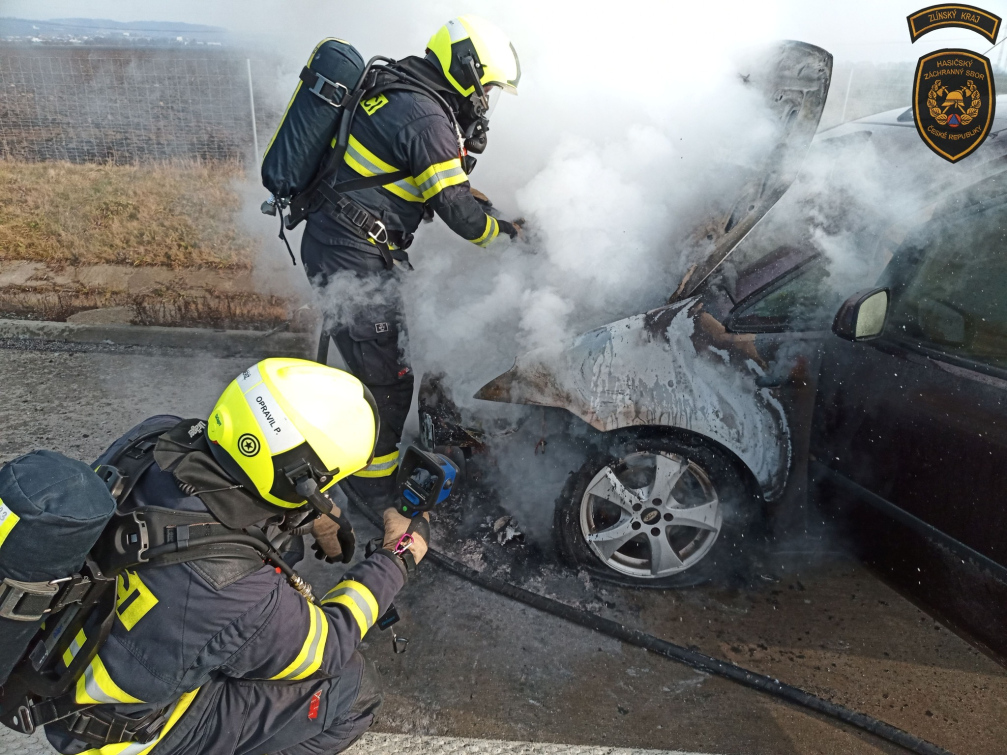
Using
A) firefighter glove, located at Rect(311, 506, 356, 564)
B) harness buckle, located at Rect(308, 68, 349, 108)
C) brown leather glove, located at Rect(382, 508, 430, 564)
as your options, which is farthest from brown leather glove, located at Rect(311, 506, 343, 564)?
harness buckle, located at Rect(308, 68, 349, 108)

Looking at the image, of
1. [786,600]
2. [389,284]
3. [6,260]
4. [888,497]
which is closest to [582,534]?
[786,600]

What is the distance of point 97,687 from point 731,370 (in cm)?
230

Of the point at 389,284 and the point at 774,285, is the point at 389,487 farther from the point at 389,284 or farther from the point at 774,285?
the point at 774,285

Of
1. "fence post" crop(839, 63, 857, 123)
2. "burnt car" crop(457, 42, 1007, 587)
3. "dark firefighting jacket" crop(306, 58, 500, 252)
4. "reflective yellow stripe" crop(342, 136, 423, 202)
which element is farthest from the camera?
"fence post" crop(839, 63, 857, 123)

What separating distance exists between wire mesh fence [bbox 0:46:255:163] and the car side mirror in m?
8.26

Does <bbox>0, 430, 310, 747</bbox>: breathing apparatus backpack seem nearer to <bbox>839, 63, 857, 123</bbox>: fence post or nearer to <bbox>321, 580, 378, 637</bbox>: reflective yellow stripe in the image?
<bbox>321, 580, 378, 637</bbox>: reflective yellow stripe

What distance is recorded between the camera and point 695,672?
2.76 m

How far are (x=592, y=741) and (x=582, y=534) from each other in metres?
0.81

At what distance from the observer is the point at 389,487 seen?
3629mm

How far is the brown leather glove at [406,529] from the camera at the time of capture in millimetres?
2229

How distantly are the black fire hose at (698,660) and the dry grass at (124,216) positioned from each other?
16.2 feet

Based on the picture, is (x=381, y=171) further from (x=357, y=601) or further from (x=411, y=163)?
(x=357, y=601)

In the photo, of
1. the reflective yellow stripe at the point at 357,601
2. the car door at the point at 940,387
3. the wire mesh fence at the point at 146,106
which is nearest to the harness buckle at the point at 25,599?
the reflective yellow stripe at the point at 357,601

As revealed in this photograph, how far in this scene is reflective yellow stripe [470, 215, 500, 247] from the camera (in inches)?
131
